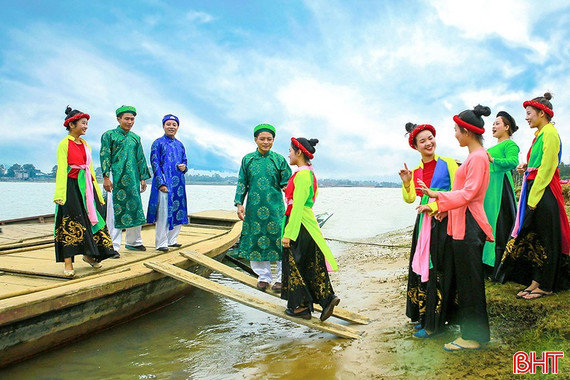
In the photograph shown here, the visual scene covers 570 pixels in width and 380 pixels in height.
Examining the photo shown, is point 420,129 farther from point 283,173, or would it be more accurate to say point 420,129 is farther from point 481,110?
point 283,173

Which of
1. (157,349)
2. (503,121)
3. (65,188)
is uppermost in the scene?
(503,121)

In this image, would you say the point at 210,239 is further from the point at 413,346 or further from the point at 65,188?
the point at 413,346

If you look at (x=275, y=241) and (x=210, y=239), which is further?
(x=210, y=239)

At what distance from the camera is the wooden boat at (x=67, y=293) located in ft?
10.5

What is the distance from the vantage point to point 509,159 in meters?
4.19

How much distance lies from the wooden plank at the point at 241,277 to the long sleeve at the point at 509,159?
2.04 metres

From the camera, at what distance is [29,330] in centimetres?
328

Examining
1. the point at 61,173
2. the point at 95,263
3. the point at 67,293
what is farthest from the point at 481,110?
the point at 95,263

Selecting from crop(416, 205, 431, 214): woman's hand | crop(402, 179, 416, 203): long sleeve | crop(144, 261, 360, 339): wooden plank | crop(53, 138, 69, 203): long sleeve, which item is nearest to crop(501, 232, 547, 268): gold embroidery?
crop(402, 179, 416, 203): long sleeve

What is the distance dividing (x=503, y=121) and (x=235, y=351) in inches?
138

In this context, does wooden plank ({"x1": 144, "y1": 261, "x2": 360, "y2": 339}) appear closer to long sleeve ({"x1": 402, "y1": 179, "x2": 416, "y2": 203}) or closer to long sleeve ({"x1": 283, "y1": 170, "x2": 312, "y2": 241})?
long sleeve ({"x1": 283, "y1": 170, "x2": 312, "y2": 241})

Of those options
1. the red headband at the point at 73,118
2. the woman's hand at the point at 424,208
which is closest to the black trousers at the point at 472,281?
the woman's hand at the point at 424,208

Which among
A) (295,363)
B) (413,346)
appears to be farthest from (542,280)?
(295,363)

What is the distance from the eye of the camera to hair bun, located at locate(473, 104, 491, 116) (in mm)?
2977
